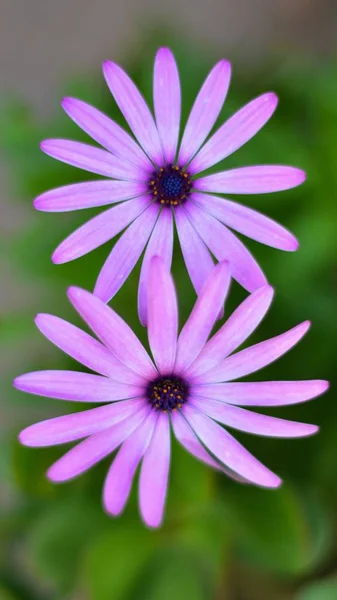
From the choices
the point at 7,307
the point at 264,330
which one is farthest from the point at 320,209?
the point at 7,307

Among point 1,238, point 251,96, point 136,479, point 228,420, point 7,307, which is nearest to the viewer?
point 228,420

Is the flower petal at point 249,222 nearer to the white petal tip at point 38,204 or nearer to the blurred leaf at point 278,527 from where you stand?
the white petal tip at point 38,204

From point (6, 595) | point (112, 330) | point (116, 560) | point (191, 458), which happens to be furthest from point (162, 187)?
point (6, 595)

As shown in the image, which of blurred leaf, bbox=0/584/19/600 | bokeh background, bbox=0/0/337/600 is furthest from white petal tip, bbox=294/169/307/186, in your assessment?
blurred leaf, bbox=0/584/19/600

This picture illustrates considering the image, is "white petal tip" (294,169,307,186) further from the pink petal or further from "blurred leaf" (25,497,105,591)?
"blurred leaf" (25,497,105,591)

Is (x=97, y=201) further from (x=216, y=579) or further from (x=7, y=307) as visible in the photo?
(x=7, y=307)

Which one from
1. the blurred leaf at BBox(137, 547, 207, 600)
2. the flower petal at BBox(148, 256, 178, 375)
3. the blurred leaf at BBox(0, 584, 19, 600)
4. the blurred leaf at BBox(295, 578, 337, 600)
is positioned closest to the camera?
the flower petal at BBox(148, 256, 178, 375)

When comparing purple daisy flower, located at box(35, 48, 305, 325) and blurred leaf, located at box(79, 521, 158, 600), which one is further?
blurred leaf, located at box(79, 521, 158, 600)

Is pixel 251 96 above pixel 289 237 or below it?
above
